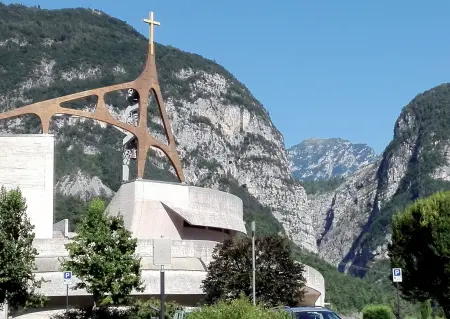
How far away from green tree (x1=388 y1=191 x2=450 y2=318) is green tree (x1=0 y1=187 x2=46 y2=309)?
2199 centimetres

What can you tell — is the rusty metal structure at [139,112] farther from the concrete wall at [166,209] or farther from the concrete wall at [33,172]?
the concrete wall at [33,172]

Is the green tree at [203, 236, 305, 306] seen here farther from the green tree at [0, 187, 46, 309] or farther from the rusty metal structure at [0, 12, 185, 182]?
the green tree at [0, 187, 46, 309]

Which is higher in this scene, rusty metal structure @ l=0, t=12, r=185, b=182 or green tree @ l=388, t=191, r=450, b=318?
rusty metal structure @ l=0, t=12, r=185, b=182

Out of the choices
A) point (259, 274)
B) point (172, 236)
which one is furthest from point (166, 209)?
point (259, 274)

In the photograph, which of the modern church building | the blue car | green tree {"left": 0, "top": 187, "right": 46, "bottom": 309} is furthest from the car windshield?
the modern church building

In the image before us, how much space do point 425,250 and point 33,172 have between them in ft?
67.9

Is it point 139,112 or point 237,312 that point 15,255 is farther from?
point 139,112

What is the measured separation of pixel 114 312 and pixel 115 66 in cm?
16518

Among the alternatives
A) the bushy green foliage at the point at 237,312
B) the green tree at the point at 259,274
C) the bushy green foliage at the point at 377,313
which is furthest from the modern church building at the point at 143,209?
the bushy green foliage at the point at 237,312

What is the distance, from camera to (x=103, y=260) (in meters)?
34.4

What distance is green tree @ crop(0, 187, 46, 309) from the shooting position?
100 ft

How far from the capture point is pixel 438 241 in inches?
1781

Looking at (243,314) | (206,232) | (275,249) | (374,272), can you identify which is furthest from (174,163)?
(374,272)

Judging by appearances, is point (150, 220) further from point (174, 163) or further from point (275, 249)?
point (275, 249)
